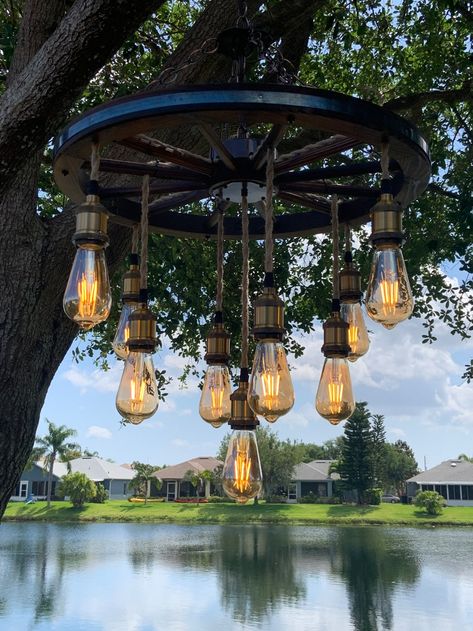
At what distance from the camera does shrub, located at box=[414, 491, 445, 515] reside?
153ft

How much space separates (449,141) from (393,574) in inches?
957

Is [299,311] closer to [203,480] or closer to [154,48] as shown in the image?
[154,48]

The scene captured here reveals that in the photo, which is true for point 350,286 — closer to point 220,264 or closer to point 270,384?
point 220,264

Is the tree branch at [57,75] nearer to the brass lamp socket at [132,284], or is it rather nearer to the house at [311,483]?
the brass lamp socket at [132,284]

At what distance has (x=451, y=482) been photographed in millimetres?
52375

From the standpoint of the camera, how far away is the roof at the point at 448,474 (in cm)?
5248

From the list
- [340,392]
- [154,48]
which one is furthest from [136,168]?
[154,48]

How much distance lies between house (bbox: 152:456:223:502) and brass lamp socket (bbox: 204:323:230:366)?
176ft

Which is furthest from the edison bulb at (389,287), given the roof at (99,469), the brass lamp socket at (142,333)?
the roof at (99,469)

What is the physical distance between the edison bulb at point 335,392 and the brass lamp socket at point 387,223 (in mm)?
397

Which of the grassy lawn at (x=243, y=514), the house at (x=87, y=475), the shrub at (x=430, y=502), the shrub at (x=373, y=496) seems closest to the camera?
the grassy lawn at (x=243, y=514)

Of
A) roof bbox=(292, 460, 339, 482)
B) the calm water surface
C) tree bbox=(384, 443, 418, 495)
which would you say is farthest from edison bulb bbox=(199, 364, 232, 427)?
tree bbox=(384, 443, 418, 495)

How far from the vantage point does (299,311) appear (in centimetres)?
746

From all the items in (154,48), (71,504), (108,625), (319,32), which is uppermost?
(319,32)
